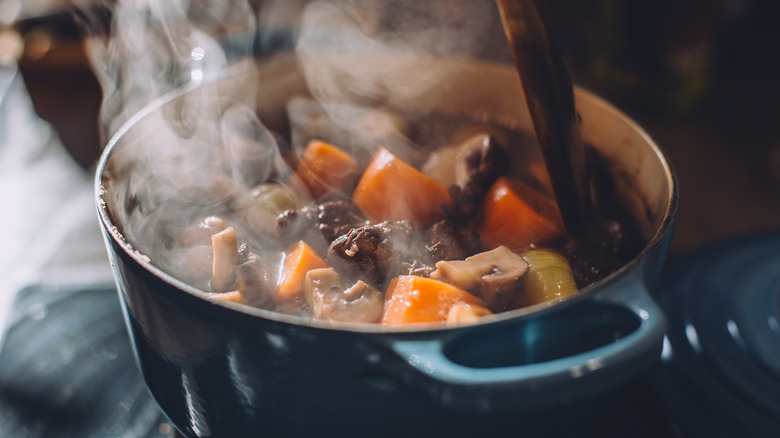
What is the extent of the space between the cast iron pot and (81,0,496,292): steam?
0.85 feet

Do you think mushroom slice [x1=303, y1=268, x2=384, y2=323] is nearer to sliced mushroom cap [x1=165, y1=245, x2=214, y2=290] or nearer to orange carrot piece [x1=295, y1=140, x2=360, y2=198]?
sliced mushroom cap [x1=165, y1=245, x2=214, y2=290]

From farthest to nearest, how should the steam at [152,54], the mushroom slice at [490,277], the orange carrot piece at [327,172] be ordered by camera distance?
1. the steam at [152,54]
2. the orange carrot piece at [327,172]
3. the mushroom slice at [490,277]

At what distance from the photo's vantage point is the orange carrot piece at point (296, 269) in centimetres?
99

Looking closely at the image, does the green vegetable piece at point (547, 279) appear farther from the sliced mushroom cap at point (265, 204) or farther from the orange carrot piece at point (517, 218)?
the sliced mushroom cap at point (265, 204)

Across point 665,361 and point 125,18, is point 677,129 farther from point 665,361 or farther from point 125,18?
point 125,18

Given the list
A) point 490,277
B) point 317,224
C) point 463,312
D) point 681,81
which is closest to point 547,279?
point 490,277

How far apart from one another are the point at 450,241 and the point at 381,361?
→ 1.66 ft

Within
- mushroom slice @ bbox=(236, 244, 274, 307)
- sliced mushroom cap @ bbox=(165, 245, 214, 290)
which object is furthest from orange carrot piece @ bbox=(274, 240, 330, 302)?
sliced mushroom cap @ bbox=(165, 245, 214, 290)

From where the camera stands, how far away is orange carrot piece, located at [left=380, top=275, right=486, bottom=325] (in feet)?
2.86

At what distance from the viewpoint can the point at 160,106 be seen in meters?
1.09

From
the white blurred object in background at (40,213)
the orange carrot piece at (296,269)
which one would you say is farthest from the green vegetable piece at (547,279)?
the white blurred object in background at (40,213)

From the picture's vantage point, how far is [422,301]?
2.90 ft

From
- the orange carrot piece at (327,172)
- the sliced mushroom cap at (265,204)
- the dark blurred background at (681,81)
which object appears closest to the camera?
the sliced mushroom cap at (265,204)

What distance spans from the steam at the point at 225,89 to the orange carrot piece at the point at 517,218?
34cm
